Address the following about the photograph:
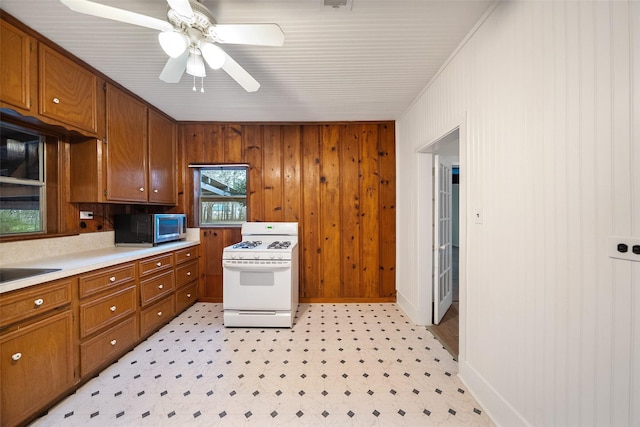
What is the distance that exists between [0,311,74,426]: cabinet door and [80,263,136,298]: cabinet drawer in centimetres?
20

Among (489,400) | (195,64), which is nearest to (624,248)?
(489,400)

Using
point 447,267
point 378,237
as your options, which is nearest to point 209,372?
point 378,237

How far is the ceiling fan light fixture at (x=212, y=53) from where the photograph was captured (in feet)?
4.60

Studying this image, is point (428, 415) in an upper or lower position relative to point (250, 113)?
lower

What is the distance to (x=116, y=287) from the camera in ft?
6.68

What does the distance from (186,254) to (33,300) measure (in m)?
1.61

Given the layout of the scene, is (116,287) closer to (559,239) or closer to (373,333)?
(373,333)

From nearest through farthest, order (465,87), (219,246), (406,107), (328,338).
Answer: (465,87) → (328,338) → (406,107) → (219,246)

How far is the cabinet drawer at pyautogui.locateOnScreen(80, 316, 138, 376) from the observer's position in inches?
69.8

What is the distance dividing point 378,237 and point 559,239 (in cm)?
231

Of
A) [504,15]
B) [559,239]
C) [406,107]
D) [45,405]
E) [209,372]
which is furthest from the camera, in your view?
[406,107]

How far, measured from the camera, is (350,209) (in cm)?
337

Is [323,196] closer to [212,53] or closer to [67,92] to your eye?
[212,53]

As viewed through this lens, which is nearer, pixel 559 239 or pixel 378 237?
pixel 559 239
